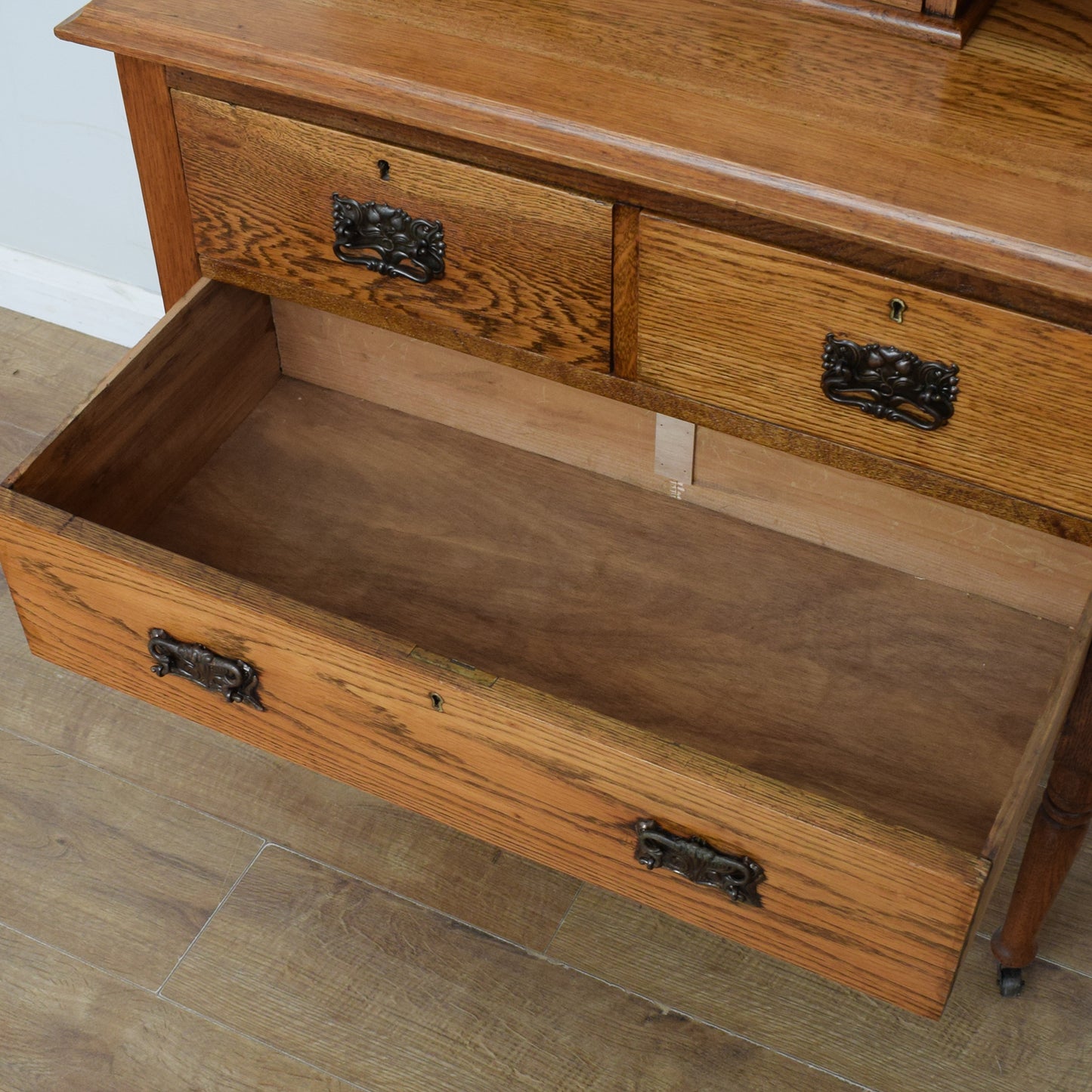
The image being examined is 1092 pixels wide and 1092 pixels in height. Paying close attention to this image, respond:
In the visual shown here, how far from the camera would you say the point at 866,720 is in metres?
1.08

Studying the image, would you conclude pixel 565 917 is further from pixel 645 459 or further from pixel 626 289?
pixel 626 289

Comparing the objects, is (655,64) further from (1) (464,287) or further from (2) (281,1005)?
(2) (281,1005)

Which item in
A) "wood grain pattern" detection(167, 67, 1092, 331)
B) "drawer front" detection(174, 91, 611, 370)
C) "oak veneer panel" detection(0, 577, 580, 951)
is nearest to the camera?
"wood grain pattern" detection(167, 67, 1092, 331)

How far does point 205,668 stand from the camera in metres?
1.00

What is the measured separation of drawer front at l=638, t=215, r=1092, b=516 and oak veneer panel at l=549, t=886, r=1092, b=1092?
51cm

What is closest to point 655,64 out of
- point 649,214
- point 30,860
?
point 649,214

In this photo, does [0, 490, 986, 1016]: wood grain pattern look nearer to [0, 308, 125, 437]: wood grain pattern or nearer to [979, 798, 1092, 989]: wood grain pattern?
[979, 798, 1092, 989]: wood grain pattern

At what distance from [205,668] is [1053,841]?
2.06 feet

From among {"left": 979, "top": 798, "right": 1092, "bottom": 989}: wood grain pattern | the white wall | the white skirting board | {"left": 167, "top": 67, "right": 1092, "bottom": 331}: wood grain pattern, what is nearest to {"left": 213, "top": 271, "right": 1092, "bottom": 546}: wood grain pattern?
{"left": 167, "top": 67, "right": 1092, "bottom": 331}: wood grain pattern

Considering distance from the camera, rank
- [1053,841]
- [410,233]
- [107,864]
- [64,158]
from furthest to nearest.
A: [64,158]
[107,864]
[1053,841]
[410,233]

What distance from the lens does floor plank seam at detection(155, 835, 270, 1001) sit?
1.23 m

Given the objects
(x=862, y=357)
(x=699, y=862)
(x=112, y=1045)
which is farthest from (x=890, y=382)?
(x=112, y=1045)

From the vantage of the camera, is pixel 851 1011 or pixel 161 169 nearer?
pixel 161 169

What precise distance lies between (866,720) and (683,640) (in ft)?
0.50
